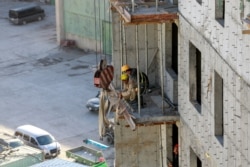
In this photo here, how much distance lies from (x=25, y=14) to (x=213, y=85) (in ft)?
237

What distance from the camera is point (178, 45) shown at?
30.6 metres

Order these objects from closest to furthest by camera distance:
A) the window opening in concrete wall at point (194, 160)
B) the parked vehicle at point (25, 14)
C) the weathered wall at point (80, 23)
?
the window opening in concrete wall at point (194, 160)
the weathered wall at point (80, 23)
the parked vehicle at point (25, 14)

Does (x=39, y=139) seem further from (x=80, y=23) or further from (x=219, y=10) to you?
(x=219, y=10)

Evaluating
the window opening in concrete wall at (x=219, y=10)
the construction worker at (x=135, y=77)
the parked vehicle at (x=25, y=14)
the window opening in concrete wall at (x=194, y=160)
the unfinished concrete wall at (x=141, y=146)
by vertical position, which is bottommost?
the parked vehicle at (x=25, y=14)

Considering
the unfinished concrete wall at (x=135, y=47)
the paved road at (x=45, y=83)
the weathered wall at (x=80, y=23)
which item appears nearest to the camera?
the unfinished concrete wall at (x=135, y=47)

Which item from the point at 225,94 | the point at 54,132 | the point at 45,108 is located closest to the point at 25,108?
the point at 45,108

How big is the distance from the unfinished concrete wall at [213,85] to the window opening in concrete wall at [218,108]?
0.32 ft

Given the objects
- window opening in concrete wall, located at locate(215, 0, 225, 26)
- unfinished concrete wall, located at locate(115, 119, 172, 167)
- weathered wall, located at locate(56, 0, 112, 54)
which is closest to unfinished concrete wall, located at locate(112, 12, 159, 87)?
unfinished concrete wall, located at locate(115, 119, 172, 167)

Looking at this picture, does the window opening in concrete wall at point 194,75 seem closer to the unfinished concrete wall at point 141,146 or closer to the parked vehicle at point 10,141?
the unfinished concrete wall at point 141,146

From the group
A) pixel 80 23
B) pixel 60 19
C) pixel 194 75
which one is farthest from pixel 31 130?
pixel 194 75

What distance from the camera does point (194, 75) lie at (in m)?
29.1

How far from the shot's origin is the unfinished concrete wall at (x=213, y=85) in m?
23.4

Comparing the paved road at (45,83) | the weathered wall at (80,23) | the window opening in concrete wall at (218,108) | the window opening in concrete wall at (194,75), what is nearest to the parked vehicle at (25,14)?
the paved road at (45,83)

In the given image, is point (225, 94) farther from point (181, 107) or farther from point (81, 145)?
point (81, 145)
